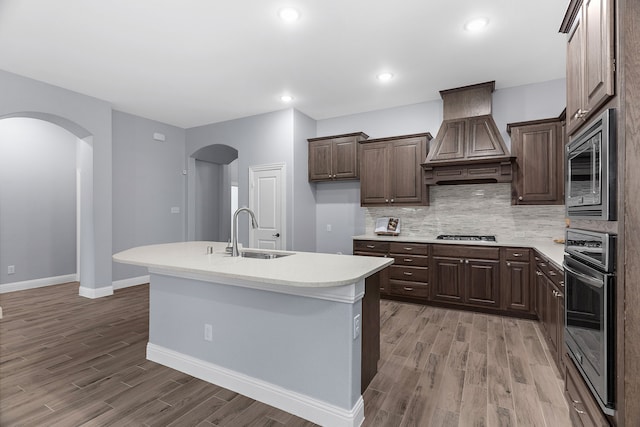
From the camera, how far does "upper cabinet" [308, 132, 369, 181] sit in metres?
5.02

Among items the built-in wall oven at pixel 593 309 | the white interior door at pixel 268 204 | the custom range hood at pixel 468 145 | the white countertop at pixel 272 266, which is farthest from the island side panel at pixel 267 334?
the custom range hood at pixel 468 145

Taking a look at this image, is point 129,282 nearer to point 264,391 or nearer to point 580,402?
point 264,391

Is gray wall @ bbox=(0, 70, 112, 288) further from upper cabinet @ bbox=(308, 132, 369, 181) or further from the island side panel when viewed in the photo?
upper cabinet @ bbox=(308, 132, 369, 181)

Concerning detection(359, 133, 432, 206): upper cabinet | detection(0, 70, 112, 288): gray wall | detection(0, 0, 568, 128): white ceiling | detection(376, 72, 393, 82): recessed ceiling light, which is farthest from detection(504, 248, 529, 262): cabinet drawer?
detection(0, 70, 112, 288): gray wall

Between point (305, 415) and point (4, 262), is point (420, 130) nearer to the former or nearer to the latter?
point (305, 415)

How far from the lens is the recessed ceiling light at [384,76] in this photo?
12.5 ft

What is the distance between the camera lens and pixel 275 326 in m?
2.07

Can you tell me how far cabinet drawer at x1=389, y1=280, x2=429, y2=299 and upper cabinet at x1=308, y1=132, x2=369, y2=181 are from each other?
1781 mm

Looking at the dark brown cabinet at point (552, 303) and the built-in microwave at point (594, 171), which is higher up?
the built-in microwave at point (594, 171)

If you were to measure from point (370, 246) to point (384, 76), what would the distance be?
90.5 inches

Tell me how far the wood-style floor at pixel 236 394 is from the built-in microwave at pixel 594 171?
140cm

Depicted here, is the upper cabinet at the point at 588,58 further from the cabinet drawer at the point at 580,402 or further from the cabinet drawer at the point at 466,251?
the cabinet drawer at the point at 466,251

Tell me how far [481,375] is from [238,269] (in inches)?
81.5

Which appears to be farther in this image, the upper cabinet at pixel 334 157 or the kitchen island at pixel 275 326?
the upper cabinet at pixel 334 157
